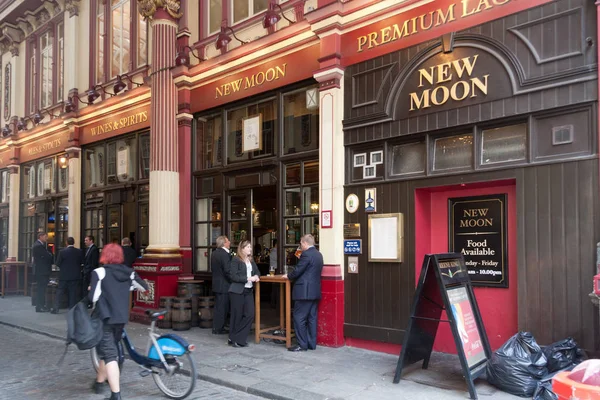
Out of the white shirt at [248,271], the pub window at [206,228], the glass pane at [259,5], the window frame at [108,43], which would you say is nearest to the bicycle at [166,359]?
the white shirt at [248,271]

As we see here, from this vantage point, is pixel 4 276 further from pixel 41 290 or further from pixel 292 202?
pixel 292 202

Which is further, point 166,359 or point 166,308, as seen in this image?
point 166,308

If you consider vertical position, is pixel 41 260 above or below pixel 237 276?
below

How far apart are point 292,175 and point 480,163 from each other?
3621 millimetres

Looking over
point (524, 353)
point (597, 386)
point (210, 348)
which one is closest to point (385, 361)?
point (524, 353)

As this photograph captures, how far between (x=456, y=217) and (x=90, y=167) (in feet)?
36.4

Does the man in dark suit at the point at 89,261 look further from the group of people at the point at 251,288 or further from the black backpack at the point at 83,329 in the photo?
the black backpack at the point at 83,329

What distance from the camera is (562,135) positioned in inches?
245

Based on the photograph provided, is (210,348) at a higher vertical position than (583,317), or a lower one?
lower

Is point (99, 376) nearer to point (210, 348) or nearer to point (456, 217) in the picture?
point (210, 348)

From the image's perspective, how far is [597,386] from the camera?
3180mm

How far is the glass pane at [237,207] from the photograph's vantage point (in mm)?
10711

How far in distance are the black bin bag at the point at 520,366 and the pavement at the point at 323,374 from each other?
13cm

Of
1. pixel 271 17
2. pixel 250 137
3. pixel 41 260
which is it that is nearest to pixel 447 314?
pixel 250 137
